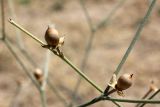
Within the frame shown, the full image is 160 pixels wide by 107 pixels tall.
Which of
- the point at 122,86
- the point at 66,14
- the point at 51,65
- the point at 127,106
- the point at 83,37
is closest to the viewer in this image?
the point at 122,86

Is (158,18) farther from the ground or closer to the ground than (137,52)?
farther from the ground

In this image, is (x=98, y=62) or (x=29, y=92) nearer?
(x=29, y=92)

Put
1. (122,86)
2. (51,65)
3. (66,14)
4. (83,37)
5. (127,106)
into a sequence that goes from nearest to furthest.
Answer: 1. (122,86)
2. (127,106)
3. (51,65)
4. (83,37)
5. (66,14)

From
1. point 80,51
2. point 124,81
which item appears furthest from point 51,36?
point 80,51

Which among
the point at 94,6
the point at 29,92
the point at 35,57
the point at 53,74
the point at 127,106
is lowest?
the point at 127,106

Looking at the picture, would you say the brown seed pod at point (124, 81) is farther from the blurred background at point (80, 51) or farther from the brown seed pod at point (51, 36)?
the blurred background at point (80, 51)

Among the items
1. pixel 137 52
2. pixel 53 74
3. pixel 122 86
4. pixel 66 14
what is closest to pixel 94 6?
pixel 66 14

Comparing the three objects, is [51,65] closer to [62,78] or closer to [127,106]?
[62,78]
